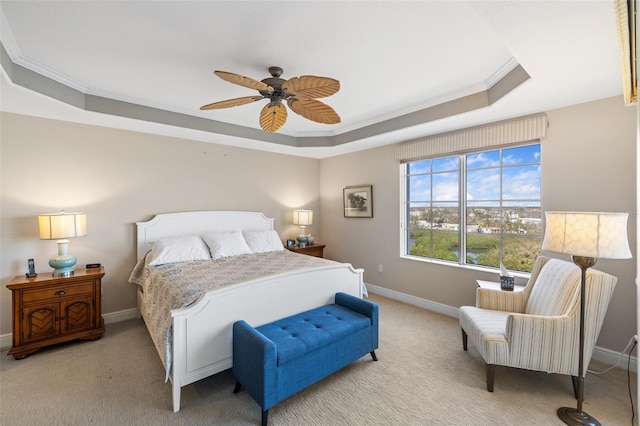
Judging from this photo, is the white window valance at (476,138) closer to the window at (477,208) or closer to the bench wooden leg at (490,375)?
the window at (477,208)

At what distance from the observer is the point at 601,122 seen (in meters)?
2.42

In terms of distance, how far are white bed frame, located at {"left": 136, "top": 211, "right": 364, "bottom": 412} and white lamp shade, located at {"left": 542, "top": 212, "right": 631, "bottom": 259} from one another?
Answer: 1.72 metres

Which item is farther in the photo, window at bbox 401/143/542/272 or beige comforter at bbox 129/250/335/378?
window at bbox 401/143/542/272

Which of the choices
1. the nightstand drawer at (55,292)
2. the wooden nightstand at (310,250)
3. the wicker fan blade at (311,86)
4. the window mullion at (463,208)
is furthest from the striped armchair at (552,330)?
the nightstand drawer at (55,292)

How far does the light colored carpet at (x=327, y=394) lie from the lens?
1.79 metres

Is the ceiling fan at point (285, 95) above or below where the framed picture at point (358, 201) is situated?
above

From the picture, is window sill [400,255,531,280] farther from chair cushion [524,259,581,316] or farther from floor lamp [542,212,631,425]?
floor lamp [542,212,631,425]

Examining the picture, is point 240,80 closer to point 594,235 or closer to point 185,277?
point 185,277

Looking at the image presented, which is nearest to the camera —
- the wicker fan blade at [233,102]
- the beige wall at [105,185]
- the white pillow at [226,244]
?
the wicker fan blade at [233,102]

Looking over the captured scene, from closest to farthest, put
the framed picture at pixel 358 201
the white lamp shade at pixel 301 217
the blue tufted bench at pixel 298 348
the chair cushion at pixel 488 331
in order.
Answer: the blue tufted bench at pixel 298 348, the chair cushion at pixel 488 331, the framed picture at pixel 358 201, the white lamp shade at pixel 301 217

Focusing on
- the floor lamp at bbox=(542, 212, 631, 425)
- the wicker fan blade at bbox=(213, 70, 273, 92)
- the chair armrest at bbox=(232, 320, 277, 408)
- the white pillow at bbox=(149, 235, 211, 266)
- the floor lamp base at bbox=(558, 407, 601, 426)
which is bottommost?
the floor lamp base at bbox=(558, 407, 601, 426)

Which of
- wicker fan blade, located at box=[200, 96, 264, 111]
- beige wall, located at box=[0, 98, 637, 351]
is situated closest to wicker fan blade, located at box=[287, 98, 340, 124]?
wicker fan blade, located at box=[200, 96, 264, 111]

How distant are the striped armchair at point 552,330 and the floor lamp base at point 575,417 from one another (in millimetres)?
231

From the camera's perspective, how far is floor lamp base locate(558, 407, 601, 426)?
172cm
